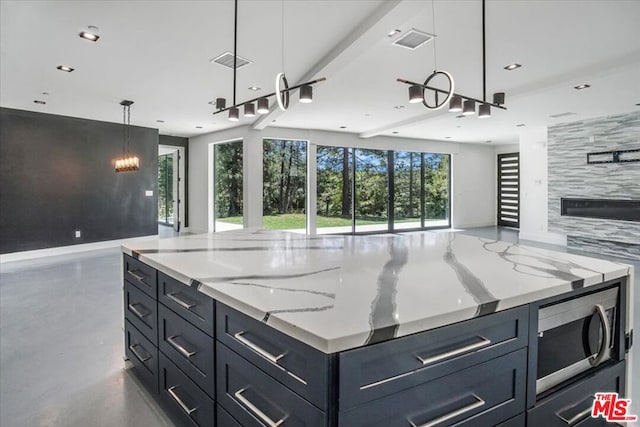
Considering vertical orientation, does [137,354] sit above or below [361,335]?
below

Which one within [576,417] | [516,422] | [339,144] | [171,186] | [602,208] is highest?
[339,144]

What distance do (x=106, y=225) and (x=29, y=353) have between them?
5555mm

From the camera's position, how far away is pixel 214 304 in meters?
1.34

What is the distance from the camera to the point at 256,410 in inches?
43.7

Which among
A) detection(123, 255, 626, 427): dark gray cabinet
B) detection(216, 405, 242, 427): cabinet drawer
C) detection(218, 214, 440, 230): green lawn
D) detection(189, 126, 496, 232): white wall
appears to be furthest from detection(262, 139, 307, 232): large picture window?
detection(216, 405, 242, 427): cabinet drawer

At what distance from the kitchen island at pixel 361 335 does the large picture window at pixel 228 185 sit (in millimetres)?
6958

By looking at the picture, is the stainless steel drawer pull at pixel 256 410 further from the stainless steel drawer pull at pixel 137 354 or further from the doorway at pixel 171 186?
the doorway at pixel 171 186

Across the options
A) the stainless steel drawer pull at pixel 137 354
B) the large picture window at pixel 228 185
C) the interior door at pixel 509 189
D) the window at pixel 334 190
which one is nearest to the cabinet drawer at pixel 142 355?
the stainless steel drawer pull at pixel 137 354

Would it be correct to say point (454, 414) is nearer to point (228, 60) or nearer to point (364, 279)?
point (364, 279)

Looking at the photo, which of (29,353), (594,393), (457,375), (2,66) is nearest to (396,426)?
(457,375)

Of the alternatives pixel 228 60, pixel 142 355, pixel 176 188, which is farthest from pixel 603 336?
pixel 176 188

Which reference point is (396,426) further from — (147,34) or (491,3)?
(147,34)

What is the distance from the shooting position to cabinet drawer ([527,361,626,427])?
127 cm

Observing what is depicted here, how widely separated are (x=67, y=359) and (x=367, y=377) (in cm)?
273
